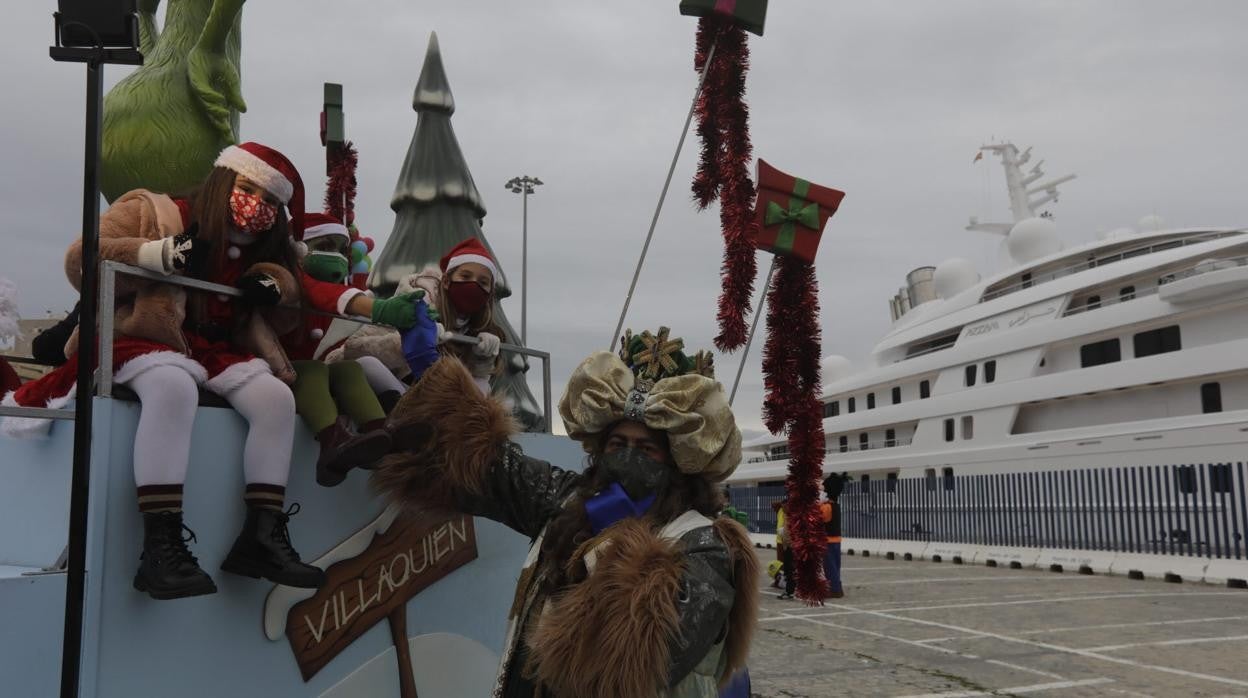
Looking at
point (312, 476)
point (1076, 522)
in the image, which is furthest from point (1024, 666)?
point (1076, 522)

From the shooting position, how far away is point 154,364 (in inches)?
90.1

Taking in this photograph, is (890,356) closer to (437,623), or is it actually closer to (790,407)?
(790,407)

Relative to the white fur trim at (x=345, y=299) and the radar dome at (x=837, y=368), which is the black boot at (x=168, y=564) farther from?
the radar dome at (x=837, y=368)

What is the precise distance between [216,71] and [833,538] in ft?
29.6

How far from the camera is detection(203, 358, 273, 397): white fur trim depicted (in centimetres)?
245

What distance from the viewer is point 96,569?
217cm

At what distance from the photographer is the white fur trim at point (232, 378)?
8.04 feet

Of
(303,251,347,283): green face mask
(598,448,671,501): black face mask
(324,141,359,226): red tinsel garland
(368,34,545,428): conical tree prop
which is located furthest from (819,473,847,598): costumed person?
(598,448,671,501): black face mask

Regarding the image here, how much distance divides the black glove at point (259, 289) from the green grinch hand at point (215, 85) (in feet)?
7.51

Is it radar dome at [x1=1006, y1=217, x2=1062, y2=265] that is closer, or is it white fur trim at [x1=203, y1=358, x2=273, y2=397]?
white fur trim at [x1=203, y1=358, x2=273, y2=397]

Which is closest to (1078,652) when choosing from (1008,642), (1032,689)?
(1008,642)

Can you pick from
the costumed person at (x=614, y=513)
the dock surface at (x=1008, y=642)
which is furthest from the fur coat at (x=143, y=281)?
the dock surface at (x=1008, y=642)

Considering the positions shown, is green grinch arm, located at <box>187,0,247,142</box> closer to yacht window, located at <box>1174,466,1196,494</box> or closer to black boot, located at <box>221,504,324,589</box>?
black boot, located at <box>221,504,324,589</box>

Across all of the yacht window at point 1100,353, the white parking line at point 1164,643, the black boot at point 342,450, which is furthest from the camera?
the yacht window at point 1100,353
